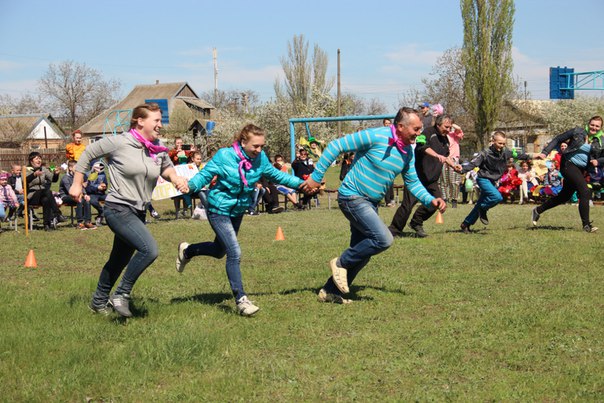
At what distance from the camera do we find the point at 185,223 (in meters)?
16.6

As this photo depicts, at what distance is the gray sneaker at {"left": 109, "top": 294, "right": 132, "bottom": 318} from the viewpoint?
→ 646 cm

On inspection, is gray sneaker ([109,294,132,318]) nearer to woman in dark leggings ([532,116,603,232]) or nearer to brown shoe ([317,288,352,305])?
brown shoe ([317,288,352,305])

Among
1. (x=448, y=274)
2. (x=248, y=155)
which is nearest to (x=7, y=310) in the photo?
(x=248, y=155)

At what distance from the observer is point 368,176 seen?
7.04m

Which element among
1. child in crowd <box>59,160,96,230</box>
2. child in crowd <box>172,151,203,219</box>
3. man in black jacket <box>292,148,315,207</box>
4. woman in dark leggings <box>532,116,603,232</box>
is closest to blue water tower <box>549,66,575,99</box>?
man in black jacket <box>292,148,315,207</box>

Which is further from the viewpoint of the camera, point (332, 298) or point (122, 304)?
point (332, 298)

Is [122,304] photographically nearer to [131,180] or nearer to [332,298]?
[131,180]

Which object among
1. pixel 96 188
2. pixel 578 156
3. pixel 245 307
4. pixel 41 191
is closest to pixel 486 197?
pixel 578 156

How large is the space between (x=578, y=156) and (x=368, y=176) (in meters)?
6.42

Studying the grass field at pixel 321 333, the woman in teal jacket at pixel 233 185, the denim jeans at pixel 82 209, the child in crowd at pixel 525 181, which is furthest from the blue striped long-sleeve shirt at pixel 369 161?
the child in crowd at pixel 525 181

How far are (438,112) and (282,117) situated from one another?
42693mm

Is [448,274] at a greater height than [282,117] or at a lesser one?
lesser

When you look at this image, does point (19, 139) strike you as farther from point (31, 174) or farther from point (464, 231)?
point (464, 231)

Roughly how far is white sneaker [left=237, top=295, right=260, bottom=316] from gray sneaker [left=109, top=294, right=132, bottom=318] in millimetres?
1027
